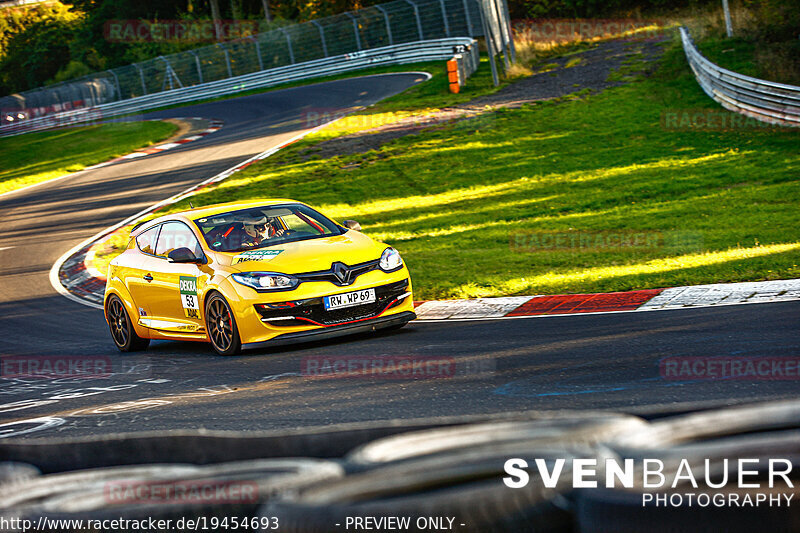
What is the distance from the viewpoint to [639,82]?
31.8 meters

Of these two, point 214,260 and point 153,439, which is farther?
point 214,260

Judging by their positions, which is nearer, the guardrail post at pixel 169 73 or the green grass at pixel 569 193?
the green grass at pixel 569 193

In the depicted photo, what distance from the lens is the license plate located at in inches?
359

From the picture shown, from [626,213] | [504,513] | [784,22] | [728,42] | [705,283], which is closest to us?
[504,513]

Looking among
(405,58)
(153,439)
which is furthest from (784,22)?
(153,439)

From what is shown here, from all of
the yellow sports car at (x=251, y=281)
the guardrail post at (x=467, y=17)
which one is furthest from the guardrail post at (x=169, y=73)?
the yellow sports car at (x=251, y=281)

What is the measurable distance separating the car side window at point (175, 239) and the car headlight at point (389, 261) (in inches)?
84.7

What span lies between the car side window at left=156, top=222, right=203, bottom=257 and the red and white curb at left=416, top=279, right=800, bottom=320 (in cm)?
282

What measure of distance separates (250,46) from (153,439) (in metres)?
53.0

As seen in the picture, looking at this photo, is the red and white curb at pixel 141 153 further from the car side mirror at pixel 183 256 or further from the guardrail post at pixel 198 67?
the car side mirror at pixel 183 256

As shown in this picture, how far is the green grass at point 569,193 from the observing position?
39.7ft

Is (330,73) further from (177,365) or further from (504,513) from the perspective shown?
(504,513)

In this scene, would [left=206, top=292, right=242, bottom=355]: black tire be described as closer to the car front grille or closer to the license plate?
the car front grille

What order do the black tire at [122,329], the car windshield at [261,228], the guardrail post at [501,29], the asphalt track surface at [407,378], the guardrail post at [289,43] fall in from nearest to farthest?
the asphalt track surface at [407,378] < the car windshield at [261,228] < the black tire at [122,329] < the guardrail post at [501,29] < the guardrail post at [289,43]
